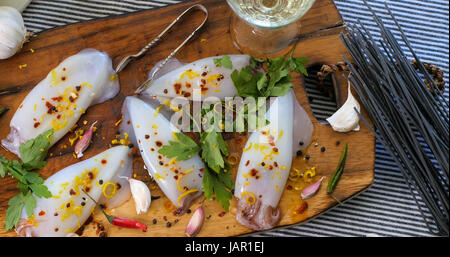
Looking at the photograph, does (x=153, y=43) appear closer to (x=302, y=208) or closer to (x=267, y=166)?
(x=267, y=166)

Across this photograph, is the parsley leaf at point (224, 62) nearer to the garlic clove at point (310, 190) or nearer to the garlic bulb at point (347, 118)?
the garlic bulb at point (347, 118)

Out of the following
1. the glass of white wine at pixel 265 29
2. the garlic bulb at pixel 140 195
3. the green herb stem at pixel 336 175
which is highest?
the glass of white wine at pixel 265 29

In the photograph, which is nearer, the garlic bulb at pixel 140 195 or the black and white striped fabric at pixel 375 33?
the garlic bulb at pixel 140 195

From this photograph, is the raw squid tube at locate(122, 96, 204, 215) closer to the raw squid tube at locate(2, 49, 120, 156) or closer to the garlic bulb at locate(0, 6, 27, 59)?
the raw squid tube at locate(2, 49, 120, 156)

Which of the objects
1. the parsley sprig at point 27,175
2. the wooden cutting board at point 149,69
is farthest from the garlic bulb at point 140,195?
the parsley sprig at point 27,175

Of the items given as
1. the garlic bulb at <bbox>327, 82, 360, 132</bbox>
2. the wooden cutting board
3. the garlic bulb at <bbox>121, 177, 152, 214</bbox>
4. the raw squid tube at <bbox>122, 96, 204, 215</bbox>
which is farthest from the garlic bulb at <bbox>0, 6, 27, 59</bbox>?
the garlic bulb at <bbox>327, 82, 360, 132</bbox>

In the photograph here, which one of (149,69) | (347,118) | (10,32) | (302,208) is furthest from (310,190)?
(10,32)

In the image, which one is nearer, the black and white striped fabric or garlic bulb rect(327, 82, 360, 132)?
garlic bulb rect(327, 82, 360, 132)
